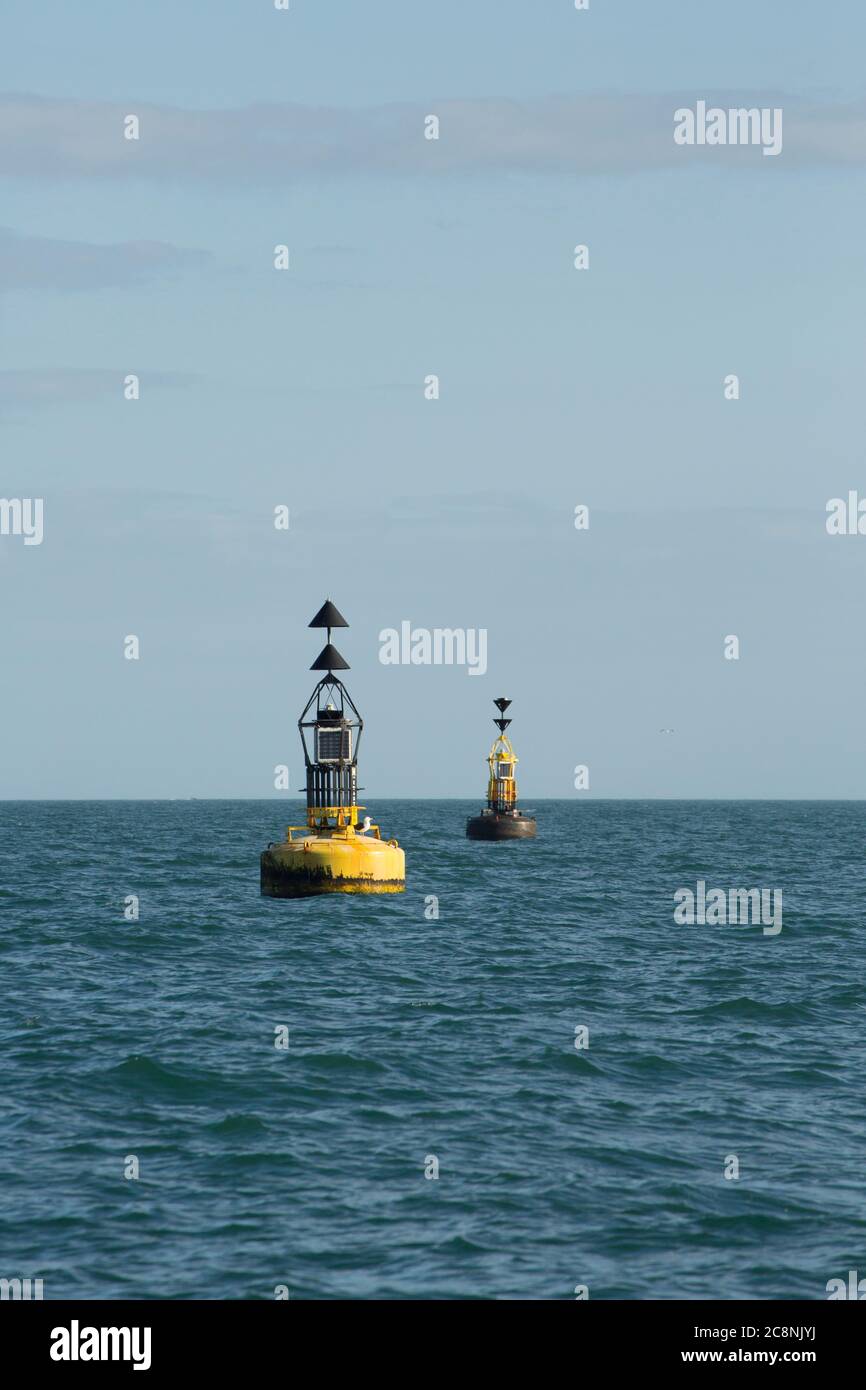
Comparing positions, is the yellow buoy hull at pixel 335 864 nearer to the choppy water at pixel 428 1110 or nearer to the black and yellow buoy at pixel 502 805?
the choppy water at pixel 428 1110

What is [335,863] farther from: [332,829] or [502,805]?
[502,805]

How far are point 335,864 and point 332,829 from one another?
1.15 m

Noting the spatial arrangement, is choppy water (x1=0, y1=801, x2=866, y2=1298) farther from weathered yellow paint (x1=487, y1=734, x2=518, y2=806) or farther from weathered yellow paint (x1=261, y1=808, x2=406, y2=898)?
weathered yellow paint (x1=487, y1=734, x2=518, y2=806)

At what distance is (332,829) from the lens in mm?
47062

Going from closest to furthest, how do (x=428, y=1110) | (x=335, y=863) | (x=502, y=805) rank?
(x=428, y=1110)
(x=335, y=863)
(x=502, y=805)

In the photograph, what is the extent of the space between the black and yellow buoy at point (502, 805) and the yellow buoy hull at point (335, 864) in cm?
5712

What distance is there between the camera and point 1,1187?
17.9 metres

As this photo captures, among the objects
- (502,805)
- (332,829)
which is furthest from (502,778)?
(332,829)

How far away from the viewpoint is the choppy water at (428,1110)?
15.7 m

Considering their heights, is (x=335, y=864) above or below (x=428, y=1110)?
above

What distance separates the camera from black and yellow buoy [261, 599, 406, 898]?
151 feet
